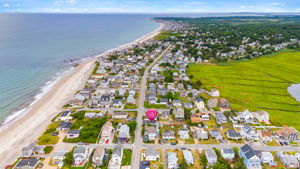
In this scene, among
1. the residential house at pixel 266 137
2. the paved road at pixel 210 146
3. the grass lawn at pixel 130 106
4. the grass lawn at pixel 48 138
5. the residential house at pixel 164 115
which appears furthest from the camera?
the grass lawn at pixel 130 106

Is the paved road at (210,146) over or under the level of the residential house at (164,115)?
under

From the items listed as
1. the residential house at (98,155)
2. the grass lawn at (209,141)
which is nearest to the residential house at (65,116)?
the residential house at (98,155)

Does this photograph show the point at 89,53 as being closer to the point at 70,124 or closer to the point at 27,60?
the point at 27,60

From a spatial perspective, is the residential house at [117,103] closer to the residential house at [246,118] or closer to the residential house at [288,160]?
the residential house at [246,118]

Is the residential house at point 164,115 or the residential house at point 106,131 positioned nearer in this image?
the residential house at point 106,131

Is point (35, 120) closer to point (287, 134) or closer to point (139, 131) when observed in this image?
point (139, 131)

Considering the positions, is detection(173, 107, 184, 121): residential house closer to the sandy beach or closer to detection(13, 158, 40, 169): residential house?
detection(13, 158, 40, 169): residential house

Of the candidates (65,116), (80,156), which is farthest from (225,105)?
(65,116)
